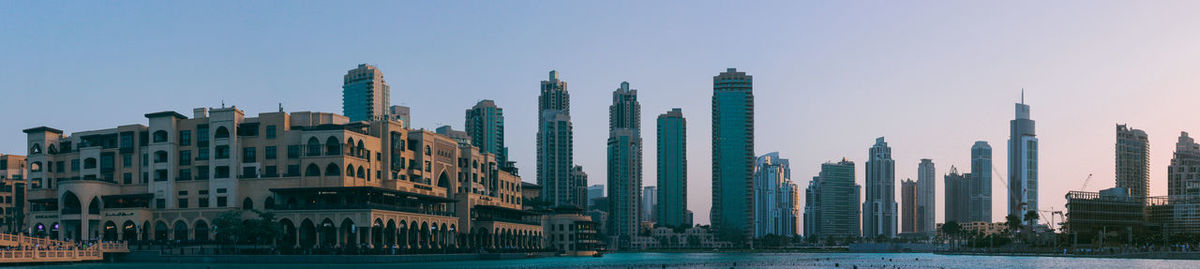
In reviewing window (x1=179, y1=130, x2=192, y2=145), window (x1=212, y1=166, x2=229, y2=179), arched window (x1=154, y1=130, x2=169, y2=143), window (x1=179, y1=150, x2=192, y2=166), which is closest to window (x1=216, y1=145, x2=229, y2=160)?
window (x1=212, y1=166, x2=229, y2=179)

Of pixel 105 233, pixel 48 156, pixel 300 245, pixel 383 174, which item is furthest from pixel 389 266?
pixel 48 156

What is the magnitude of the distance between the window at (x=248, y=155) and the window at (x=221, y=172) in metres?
2.85

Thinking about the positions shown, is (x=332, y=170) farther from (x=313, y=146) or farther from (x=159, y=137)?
(x=159, y=137)

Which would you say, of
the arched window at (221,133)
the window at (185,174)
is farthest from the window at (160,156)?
the arched window at (221,133)

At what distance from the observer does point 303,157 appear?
174125mm

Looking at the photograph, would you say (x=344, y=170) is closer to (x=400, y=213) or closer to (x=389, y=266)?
(x=400, y=213)

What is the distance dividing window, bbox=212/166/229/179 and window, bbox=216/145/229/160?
151cm

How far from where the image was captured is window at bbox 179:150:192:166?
181m

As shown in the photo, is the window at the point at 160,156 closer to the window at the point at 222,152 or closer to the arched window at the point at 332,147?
the window at the point at 222,152

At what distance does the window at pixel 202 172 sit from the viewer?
589 feet

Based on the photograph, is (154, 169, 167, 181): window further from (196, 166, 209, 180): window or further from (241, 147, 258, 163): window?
(241, 147, 258, 163): window

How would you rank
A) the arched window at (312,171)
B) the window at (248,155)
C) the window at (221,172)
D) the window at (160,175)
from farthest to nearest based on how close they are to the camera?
the window at (160,175)
the window at (248,155)
the window at (221,172)
the arched window at (312,171)

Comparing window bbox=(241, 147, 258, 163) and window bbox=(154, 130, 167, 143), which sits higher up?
window bbox=(154, 130, 167, 143)

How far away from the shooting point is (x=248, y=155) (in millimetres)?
178375
